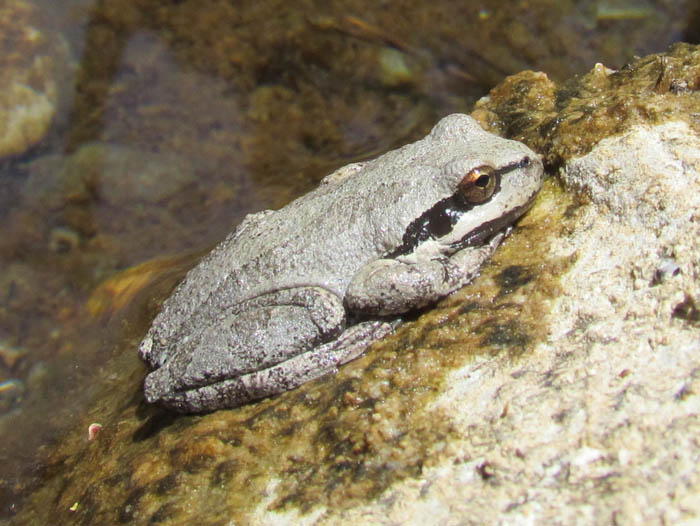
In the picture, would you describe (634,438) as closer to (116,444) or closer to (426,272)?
(426,272)

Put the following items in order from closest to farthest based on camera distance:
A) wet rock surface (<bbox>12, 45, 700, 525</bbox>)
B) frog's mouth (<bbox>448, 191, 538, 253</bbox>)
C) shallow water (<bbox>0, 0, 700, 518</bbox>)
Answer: wet rock surface (<bbox>12, 45, 700, 525</bbox>) → frog's mouth (<bbox>448, 191, 538, 253</bbox>) → shallow water (<bbox>0, 0, 700, 518</bbox>)

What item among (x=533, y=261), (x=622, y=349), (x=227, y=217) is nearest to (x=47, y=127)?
(x=227, y=217)

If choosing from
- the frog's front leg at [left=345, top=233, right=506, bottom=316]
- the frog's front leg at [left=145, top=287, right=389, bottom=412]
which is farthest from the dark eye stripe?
the frog's front leg at [left=145, top=287, right=389, bottom=412]

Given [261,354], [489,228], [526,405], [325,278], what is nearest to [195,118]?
[325,278]

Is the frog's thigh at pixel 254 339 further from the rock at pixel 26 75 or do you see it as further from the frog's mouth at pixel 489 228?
the rock at pixel 26 75

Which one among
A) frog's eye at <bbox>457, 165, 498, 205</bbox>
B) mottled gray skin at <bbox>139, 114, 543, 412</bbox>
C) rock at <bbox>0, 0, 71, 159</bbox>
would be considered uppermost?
frog's eye at <bbox>457, 165, 498, 205</bbox>

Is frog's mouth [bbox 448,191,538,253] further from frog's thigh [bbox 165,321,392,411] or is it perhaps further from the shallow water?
the shallow water
